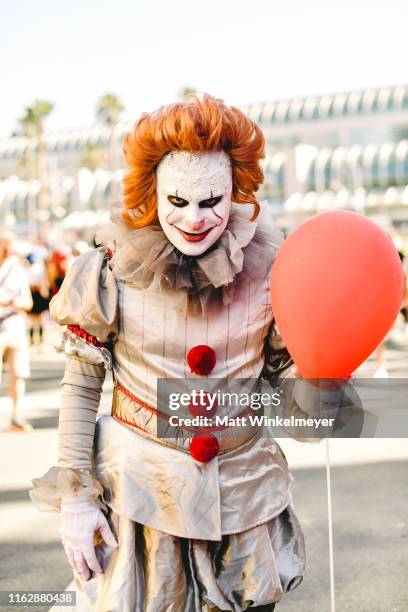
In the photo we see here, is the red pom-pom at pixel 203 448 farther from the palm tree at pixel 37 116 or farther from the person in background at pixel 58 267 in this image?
the palm tree at pixel 37 116

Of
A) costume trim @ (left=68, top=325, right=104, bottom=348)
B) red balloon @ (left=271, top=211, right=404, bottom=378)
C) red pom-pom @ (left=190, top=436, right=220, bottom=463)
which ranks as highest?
red balloon @ (left=271, top=211, right=404, bottom=378)

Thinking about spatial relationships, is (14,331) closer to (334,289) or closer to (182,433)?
(182,433)

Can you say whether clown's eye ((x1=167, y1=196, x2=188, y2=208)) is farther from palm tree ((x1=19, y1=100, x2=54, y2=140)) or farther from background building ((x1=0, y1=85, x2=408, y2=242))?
palm tree ((x1=19, y1=100, x2=54, y2=140))

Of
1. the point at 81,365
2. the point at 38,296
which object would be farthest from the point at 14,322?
the point at 81,365

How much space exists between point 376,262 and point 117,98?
159 feet

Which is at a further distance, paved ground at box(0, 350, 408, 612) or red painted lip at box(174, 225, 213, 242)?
paved ground at box(0, 350, 408, 612)

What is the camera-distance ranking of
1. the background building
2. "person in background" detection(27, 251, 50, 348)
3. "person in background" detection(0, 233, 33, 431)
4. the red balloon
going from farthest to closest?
the background building → "person in background" detection(27, 251, 50, 348) → "person in background" detection(0, 233, 33, 431) → the red balloon

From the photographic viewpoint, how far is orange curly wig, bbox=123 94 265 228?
182 cm

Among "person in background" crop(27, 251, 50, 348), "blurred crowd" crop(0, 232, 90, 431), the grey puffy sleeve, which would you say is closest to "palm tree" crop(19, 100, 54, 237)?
"person in background" crop(27, 251, 50, 348)

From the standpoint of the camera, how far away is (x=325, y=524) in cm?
378

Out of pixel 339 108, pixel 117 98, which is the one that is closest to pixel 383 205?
pixel 339 108

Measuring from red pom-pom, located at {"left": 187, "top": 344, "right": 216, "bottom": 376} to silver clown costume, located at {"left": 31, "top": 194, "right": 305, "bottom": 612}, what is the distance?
0.09 ft

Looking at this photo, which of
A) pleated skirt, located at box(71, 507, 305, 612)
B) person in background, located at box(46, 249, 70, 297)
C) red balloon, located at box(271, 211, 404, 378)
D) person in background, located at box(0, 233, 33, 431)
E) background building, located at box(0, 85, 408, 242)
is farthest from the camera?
background building, located at box(0, 85, 408, 242)

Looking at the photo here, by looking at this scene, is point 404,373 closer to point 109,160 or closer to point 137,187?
point 137,187
